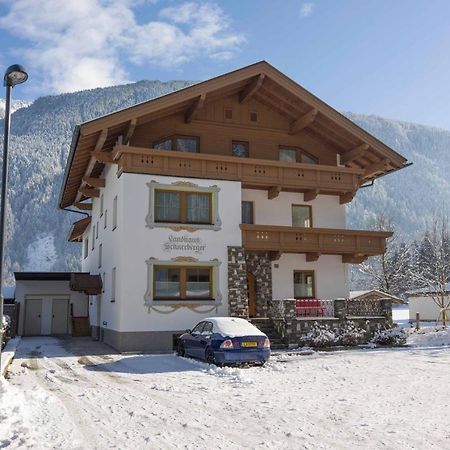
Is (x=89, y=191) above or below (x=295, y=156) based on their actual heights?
below

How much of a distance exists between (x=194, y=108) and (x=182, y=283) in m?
7.79

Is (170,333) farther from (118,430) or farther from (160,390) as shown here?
(118,430)

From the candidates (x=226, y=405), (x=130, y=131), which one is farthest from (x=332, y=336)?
(x=226, y=405)

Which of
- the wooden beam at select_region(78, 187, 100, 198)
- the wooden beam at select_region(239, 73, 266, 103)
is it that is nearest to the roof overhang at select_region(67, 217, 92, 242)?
the wooden beam at select_region(78, 187, 100, 198)

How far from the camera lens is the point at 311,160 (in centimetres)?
2752

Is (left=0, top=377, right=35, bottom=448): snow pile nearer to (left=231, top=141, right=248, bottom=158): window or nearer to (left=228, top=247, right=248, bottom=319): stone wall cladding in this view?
(left=228, top=247, right=248, bottom=319): stone wall cladding

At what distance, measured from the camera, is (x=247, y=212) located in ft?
85.4

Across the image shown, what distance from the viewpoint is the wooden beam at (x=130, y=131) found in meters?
22.3

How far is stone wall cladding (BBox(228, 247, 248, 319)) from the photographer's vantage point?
909 inches

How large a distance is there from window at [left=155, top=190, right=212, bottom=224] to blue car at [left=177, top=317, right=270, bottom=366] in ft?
22.7

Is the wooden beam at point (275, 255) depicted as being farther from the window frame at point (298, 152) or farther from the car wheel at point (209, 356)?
the car wheel at point (209, 356)

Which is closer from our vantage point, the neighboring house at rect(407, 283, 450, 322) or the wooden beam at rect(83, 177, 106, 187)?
the wooden beam at rect(83, 177, 106, 187)

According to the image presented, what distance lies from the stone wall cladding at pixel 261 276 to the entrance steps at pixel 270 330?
4.87 feet

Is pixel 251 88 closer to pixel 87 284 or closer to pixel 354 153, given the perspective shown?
pixel 354 153
